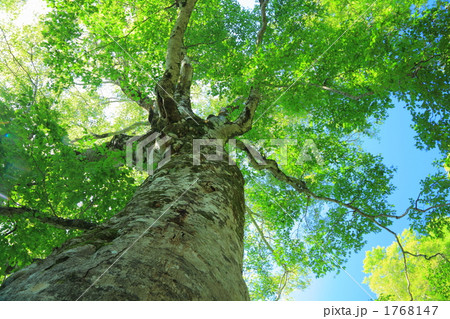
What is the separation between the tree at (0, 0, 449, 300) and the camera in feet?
4.78

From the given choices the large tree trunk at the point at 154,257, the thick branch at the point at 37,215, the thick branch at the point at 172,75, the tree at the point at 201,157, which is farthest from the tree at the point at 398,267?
the thick branch at the point at 37,215

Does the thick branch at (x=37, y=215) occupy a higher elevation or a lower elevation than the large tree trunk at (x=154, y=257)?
higher

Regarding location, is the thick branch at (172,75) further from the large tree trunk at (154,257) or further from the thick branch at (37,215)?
the thick branch at (37,215)

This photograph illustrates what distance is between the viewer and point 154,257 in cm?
136

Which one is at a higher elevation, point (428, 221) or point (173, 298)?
point (428, 221)

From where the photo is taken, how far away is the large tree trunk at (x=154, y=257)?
1110 millimetres

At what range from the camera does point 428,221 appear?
20.1 ft

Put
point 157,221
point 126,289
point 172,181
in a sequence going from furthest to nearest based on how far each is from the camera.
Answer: point 172,181 → point 157,221 → point 126,289

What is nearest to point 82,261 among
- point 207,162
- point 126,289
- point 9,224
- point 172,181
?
point 126,289

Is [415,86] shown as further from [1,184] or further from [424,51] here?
[1,184]

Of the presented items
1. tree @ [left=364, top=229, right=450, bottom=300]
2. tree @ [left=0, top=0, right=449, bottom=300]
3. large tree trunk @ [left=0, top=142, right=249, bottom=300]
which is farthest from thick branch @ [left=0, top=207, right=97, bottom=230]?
tree @ [left=364, top=229, right=450, bottom=300]

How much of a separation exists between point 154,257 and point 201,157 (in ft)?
6.81

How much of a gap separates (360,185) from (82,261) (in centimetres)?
721

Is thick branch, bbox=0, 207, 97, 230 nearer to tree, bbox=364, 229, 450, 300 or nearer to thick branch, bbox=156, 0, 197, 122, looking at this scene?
thick branch, bbox=156, 0, 197, 122
